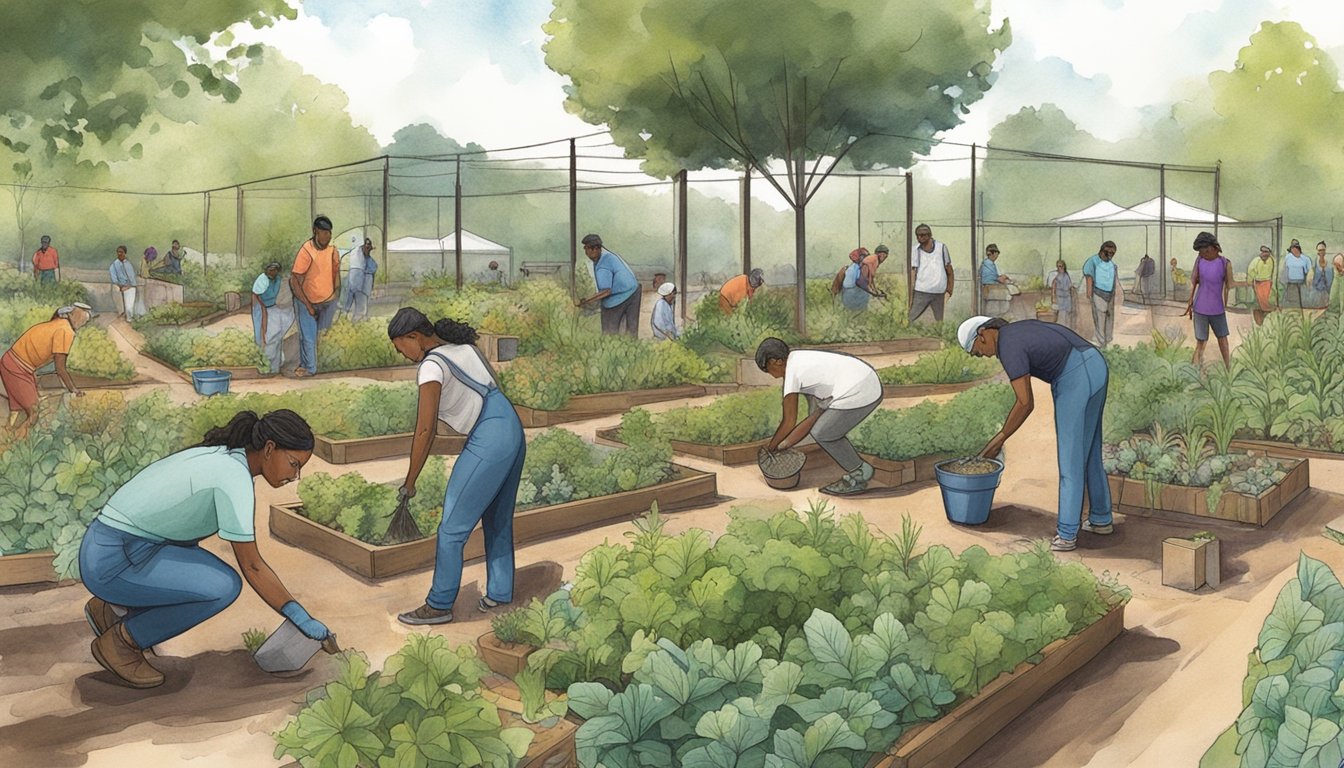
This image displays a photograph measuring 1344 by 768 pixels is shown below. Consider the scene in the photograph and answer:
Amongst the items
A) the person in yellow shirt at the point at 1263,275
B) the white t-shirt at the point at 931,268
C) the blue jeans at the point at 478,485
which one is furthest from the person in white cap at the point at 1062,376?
the person in yellow shirt at the point at 1263,275

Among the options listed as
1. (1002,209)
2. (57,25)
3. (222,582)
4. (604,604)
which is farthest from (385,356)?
(1002,209)

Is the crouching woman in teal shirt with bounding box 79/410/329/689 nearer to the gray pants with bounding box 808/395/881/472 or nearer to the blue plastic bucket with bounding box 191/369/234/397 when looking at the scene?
the gray pants with bounding box 808/395/881/472

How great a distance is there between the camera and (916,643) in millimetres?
3816

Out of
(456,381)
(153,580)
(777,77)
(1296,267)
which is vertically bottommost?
(153,580)

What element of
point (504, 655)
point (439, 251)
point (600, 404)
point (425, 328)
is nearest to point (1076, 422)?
point (504, 655)

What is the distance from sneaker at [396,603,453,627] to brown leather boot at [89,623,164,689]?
1047 mm

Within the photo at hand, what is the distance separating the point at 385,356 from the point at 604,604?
558cm

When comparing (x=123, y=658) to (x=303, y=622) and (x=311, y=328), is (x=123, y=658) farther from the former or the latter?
(x=311, y=328)

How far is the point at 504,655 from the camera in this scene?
14.0ft

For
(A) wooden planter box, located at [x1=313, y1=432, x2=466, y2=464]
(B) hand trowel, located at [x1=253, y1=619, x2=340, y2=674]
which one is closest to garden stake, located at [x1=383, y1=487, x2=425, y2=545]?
(B) hand trowel, located at [x1=253, y1=619, x2=340, y2=674]

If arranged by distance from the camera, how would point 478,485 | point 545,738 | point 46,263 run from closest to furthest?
point 545,738
point 478,485
point 46,263

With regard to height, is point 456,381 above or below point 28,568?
above

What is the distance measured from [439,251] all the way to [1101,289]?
35.3 feet

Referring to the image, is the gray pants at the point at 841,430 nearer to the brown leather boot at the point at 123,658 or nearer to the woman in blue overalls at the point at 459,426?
the woman in blue overalls at the point at 459,426
